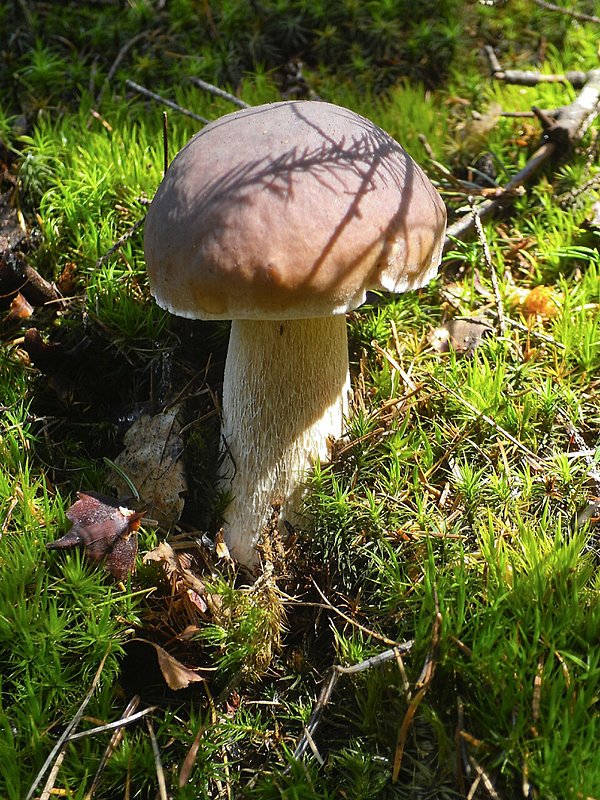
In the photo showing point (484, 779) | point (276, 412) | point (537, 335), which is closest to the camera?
point (484, 779)

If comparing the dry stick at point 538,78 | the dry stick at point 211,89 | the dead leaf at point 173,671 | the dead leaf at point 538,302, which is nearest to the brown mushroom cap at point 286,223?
the dead leaf at point 538,302

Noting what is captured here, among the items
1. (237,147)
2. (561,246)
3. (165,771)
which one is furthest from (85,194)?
(165,771)

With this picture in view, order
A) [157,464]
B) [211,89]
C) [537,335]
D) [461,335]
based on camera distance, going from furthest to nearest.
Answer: [211,89], [461,335], [537,335], [157,464]

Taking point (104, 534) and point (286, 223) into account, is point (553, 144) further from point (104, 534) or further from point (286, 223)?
point (104, 534)

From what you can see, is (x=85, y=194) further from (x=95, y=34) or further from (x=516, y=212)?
(x=516, y=212)

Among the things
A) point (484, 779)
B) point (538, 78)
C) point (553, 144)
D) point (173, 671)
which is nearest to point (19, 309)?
point (173, 671)

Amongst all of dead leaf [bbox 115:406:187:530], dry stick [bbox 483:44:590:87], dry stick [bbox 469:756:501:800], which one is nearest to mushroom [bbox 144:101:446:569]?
dead leaf [bbox 115:406:187:530]

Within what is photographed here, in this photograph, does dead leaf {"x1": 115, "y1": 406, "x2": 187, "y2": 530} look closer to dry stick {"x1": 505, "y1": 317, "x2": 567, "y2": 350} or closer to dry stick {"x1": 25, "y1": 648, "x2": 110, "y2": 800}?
dry stick {"x1": 25, "y1": 648, "x2": 110, "y2": 800}
